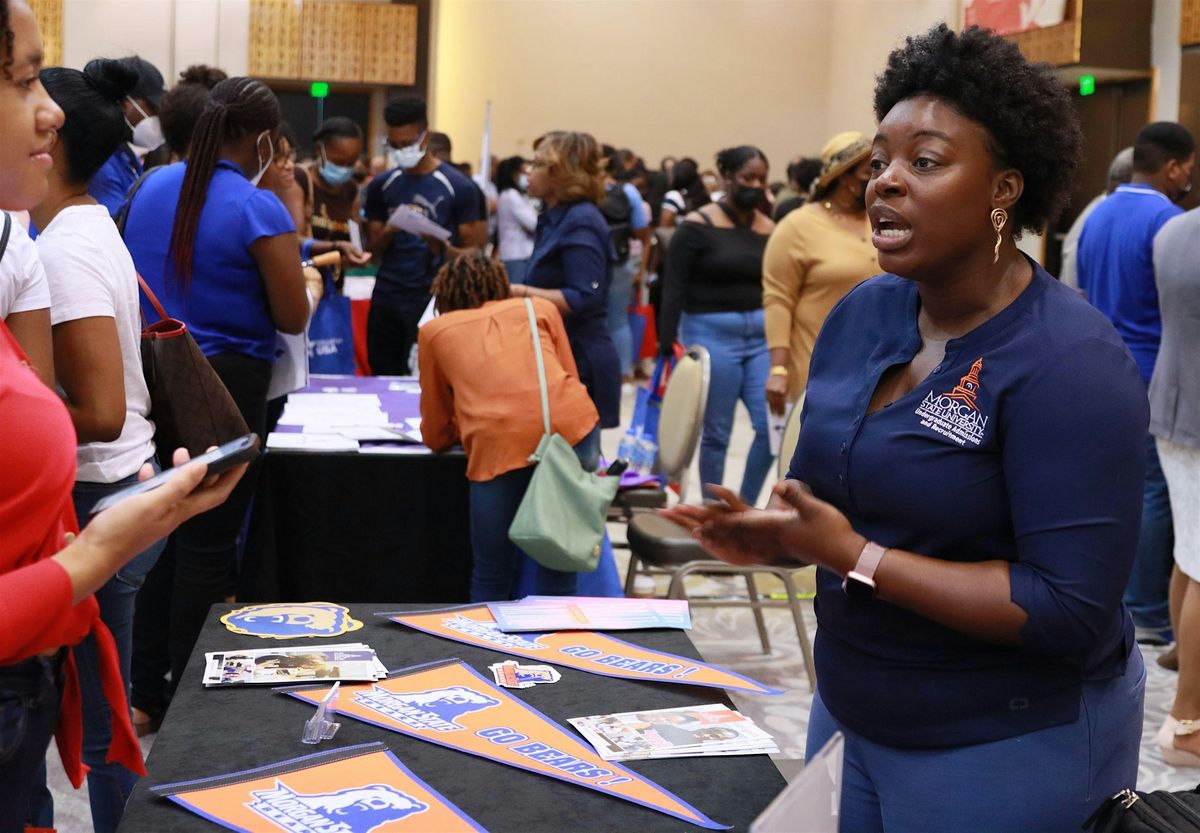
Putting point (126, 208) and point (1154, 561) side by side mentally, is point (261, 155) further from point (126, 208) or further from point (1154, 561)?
point (1154, 561)

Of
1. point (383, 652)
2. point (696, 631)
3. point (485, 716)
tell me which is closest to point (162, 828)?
point (485, 716)

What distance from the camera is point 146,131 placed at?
449 centimetres

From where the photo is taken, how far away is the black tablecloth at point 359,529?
374 cm

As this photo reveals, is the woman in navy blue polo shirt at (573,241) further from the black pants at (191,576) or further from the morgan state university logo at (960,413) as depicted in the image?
the morgan state university logo at (960,413)

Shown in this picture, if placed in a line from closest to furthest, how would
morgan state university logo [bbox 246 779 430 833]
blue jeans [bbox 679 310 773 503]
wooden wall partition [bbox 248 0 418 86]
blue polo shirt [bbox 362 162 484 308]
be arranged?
morgan state university logo [bbox 246 779 430 833]
blue jeans [bbox 679 310 773 503]
blue polo shirt [bbox 362 162 484 308]
wooden wall partition [bbox 248 0 418 86]

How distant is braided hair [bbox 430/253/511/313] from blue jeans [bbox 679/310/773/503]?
1713 millimetres

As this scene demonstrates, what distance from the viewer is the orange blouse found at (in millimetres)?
3525

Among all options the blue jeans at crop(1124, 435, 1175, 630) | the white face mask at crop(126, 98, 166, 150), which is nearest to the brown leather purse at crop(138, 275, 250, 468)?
the white face mask at crop(126, 98, 166, 150)

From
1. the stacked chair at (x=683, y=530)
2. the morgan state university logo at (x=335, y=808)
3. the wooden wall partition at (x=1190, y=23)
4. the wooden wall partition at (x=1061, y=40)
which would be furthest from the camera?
the wooden wall partition at (x=1061, y=40)

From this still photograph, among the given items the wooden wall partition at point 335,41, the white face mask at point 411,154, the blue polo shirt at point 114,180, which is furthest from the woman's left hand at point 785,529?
the wooden wall partition at point 335,41

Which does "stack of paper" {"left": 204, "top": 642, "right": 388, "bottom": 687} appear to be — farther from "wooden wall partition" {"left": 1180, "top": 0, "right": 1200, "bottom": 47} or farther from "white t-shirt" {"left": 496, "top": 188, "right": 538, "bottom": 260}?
"wooden wall partition" {"left": 1180, "top": 0, "right": 1200, "bottom": 47}

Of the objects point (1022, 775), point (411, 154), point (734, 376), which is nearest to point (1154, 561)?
point (734, 376)

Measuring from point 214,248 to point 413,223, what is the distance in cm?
258

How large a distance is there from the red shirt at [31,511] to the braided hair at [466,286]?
2257 mm
